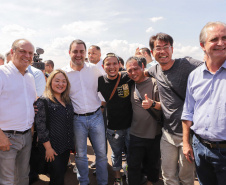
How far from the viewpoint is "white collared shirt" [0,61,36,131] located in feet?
7.72

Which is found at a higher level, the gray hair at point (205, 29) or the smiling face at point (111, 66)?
the gray hair at point (205, 29)

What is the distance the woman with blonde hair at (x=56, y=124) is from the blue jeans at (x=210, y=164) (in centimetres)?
194

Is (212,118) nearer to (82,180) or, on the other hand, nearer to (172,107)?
(172,107)

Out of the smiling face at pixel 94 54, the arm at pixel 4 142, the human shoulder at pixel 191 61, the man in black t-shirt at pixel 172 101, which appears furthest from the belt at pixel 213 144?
the smiling face at pixel 94 54

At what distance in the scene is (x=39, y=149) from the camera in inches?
108

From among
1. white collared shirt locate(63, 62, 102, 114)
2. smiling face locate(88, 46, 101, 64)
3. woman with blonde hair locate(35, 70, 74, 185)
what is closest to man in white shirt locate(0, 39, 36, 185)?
woman with blonde hair locate(35, 70, 74, 185)

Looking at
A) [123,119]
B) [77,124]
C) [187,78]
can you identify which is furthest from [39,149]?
[187,78]

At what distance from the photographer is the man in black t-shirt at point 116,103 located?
3090 mm

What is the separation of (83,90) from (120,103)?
0.73 m

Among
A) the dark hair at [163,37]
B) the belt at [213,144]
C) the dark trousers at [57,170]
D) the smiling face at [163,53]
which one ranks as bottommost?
the dark trousers at [57,170]

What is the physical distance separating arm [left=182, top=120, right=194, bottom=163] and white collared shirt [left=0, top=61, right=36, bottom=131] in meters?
2.21

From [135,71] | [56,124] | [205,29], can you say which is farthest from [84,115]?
[205,29]

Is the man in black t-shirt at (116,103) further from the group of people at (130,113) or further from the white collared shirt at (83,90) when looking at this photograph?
the white collared shirt at (83,90)

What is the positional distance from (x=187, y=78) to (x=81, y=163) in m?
2.30
